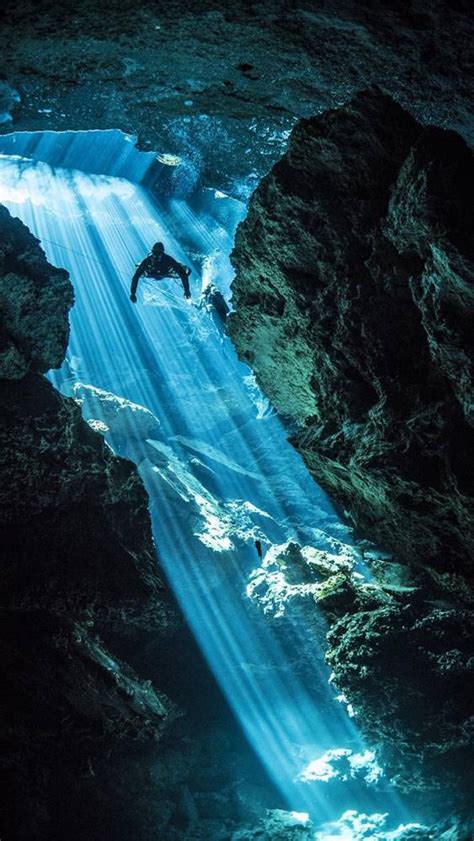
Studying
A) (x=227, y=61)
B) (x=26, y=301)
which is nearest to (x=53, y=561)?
(x=26, y=301)

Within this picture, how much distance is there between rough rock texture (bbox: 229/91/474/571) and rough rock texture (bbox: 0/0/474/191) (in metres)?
0.34

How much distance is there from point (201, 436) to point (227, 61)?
28653 mm

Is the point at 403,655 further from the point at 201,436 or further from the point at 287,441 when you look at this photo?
the point at 201,436

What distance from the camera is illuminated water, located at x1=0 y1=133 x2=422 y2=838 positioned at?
13.6 meters

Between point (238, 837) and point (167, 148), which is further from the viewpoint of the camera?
point (238, 837)

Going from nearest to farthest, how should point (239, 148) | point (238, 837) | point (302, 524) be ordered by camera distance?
point (239, 148) → point (238, 837) → point (302, 524)

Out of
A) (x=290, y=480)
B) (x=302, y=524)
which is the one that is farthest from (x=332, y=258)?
(x=290, y=480)

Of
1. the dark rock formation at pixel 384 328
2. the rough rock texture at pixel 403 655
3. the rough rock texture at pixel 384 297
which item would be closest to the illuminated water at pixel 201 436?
the rough rock texture at pixel 403 655

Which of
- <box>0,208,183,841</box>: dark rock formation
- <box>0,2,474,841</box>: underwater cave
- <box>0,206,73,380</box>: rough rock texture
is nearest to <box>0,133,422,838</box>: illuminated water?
<box>0,2,474,841</box>: underwater cave

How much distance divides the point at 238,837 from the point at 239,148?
48.0 feet

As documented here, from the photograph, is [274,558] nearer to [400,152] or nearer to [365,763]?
[365,763]

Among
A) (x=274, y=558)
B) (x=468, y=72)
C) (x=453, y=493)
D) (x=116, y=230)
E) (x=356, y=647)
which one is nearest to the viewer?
(x=468, y=72)

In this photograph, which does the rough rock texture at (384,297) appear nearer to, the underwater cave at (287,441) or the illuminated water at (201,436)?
the underwater cave at (287,441)

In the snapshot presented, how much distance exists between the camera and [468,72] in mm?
2902
